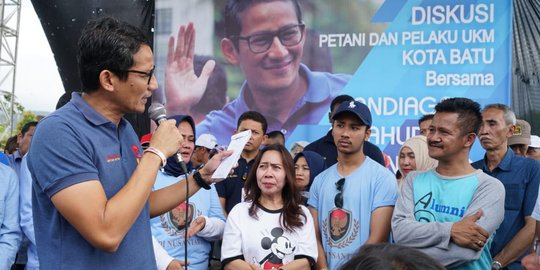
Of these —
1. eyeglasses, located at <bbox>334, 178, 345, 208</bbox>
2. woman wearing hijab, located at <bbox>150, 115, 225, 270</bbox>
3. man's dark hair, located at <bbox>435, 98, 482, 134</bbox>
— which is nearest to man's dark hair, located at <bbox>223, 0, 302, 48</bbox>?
woman wearing hijab, located at <bbox>150, 115, 225, 270</bbox>

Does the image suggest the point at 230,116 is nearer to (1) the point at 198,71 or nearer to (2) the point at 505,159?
(1) the point at 198,71

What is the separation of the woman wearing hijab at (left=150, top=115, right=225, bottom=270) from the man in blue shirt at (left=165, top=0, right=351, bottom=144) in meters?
2.59

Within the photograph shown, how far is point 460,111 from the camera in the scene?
111 inches

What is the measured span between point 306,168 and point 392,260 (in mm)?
3021

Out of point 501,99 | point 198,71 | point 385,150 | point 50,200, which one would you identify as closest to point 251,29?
point 198,71

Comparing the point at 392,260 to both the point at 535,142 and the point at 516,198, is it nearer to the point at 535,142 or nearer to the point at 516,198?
the point at 516,198

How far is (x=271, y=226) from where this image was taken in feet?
10.3

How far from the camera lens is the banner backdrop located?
17.7ft

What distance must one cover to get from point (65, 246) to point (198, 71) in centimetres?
478

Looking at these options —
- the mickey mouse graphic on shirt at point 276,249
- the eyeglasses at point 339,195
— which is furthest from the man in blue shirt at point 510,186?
the mickey mouse graphic on shirt at point 276,249

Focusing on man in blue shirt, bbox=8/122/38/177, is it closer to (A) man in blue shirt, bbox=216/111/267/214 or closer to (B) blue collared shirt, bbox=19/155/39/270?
(B) blue collared shirt, bbox=19/155/39/270

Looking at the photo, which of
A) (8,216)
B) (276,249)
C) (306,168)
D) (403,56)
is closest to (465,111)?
(276,249)

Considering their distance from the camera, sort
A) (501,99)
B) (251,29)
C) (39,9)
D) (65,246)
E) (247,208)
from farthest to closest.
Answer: (39,9), (251,29), (501,99), (247,208), (65,246)

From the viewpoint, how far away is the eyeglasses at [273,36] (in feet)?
19.6
